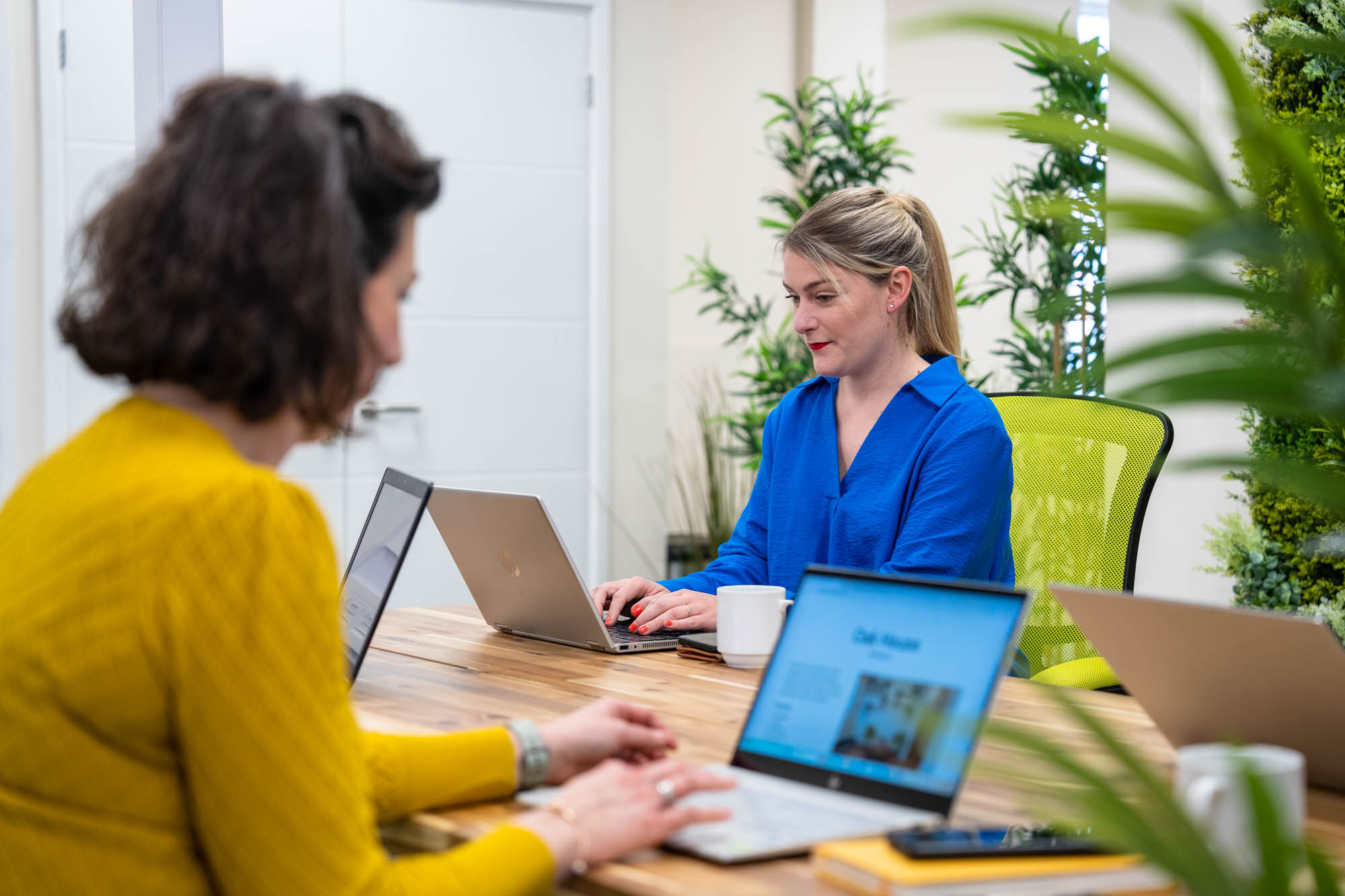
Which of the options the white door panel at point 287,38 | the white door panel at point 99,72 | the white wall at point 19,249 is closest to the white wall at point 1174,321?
the white door panel at point 287,38

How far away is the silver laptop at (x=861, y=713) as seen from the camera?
42.5 inches

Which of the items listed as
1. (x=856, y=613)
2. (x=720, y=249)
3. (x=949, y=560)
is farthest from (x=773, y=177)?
(x=856, y=613)

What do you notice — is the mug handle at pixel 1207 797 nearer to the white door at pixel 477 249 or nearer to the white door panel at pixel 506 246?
the white door at pixel 477 249

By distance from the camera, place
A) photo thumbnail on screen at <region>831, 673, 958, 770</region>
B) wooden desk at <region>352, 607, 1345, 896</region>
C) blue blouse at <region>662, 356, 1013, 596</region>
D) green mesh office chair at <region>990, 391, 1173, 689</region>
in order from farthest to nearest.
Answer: green mesh office chair at <region>990, 391, 1173, 689</region> → blue blouse at <region>662, 356, 1013, 596</region> → photo thumbnail on screen at <region>831, 673, 958, 770</region> → wooden desk at <region>352, 607, 1345, 896</region>

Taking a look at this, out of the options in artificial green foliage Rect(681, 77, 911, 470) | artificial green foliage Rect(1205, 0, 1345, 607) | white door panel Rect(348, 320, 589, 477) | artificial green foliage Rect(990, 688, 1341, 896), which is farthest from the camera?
artificial green foliage Rect(681, 77, 911, 470)

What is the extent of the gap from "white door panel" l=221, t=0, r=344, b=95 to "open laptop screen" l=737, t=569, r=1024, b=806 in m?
3.11

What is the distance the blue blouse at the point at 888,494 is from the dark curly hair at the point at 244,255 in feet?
4.18

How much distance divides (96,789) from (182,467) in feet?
0.76

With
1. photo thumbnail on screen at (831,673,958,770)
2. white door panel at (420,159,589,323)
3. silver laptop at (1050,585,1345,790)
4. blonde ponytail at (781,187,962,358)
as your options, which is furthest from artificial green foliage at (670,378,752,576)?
photo thumbnail on screen at (831,673,958,770)

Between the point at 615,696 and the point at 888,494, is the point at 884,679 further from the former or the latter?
the point at 888,494

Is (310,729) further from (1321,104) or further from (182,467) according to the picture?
(1321,104)

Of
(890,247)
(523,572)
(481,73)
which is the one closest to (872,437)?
(890,247)

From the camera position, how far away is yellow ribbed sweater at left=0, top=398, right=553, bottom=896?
878 millimetres

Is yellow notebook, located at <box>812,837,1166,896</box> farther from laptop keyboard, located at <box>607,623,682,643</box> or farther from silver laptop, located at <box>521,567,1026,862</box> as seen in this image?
laptop keyboard, located at <box>607,623,682,643</box>
